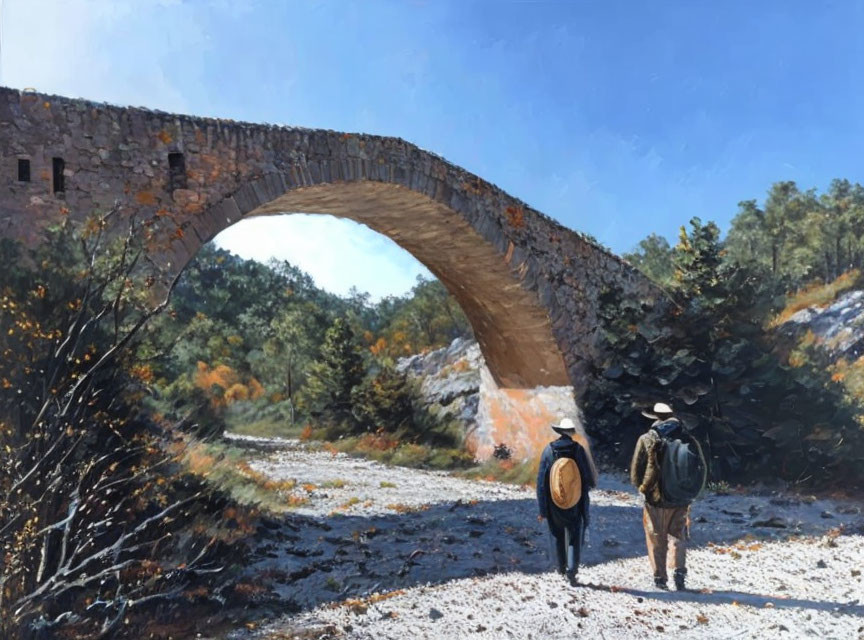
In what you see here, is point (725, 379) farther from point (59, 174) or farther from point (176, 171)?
point (59, 174)

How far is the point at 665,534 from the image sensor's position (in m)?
5.00

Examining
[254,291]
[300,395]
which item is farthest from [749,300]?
[254,291]

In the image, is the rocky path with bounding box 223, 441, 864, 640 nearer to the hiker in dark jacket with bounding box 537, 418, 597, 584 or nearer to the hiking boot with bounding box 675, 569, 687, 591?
the hiking boot with bounding box 675, 569, 687, 591

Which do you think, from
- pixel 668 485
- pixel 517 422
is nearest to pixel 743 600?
pixel 668 485

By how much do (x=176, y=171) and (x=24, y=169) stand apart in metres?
1.28

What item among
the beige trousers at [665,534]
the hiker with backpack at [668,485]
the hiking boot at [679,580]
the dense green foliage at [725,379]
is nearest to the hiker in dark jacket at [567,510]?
the hiker with backpack at [668,485]

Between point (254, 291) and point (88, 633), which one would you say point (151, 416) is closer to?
point (88, 633)

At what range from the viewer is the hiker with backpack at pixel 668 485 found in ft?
15.9

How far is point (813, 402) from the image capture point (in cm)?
986

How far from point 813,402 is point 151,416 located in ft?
28.0

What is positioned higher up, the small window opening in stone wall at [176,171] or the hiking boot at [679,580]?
the small window opening in stone wall at [176,171]

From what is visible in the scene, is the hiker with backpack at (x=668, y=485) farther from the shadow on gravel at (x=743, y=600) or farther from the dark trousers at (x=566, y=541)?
the dark trousers at (x=566, y=541)

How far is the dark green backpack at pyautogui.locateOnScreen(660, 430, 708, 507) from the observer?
484 centimetres

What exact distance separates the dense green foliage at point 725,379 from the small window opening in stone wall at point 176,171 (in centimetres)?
664
